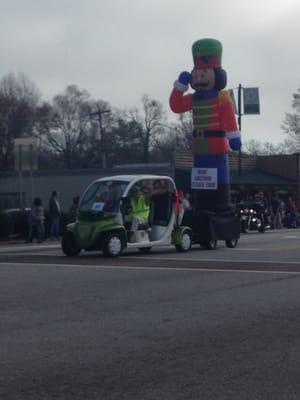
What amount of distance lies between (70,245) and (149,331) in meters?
11.9

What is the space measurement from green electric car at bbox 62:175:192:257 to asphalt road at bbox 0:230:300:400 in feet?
5.44

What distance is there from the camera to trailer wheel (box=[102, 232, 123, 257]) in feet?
76.6

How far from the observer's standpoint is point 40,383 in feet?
30.7

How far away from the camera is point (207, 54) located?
107ft

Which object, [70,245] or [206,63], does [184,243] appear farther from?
[206,63]

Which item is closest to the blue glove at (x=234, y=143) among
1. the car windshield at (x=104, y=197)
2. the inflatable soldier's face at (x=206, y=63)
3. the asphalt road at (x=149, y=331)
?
the inflatable soldier's face at (x=206, y=63)

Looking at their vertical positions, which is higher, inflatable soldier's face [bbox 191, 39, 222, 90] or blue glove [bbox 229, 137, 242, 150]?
inflatable soldier's face [bbox 191, 39, 222, 90]

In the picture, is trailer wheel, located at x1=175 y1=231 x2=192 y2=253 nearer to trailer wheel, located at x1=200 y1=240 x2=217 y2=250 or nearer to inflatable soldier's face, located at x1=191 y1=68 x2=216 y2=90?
trailer wheel, located at x1=200 y1=240 x2=217 y2=250

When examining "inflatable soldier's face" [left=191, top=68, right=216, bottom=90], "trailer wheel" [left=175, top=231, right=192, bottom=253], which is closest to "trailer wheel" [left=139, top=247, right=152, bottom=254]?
"trailer wheel" [left=175, top=231, right=192, bottom=253]

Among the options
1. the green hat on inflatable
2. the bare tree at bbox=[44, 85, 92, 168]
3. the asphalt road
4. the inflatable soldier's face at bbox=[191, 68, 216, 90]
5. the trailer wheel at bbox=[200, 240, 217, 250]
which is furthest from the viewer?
the bare tree at bbox=[44, 85, 92, 168]

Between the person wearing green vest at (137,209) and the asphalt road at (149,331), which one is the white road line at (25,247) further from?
the asphalt road at (149,331)

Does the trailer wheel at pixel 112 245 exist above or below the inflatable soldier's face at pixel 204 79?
below

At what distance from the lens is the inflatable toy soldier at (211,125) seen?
32250 mm

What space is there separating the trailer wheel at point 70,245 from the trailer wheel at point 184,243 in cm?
291
